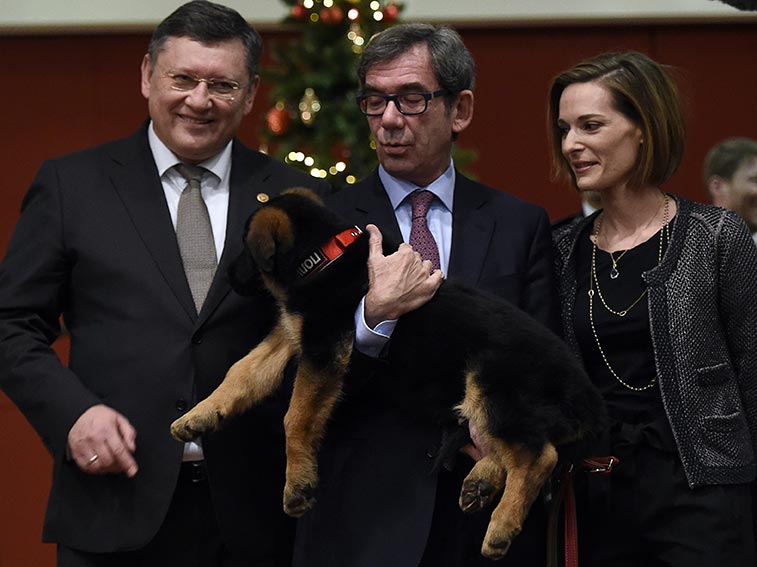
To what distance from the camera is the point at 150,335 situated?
265 cm

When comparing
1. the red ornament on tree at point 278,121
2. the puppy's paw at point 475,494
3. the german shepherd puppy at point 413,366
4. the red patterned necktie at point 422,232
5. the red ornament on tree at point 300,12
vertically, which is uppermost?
the red ornament on tree at point 300,12

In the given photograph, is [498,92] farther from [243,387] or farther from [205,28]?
[243,387]

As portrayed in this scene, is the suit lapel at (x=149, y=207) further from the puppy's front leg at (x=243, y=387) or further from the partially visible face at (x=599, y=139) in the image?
the partially visible face at (x=599, y=139)

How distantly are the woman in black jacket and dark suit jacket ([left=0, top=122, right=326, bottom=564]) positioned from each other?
0.88 meters

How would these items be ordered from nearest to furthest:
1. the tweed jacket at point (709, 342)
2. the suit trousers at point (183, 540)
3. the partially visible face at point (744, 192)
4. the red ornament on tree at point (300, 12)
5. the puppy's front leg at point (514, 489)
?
the puppy's front leg at point (514, 489) < the suit trousers at point (183, 540) < the tweed jacket at point (709, 342) < the partially visible face at point (744, 192) < the red ornament on tree at point (300, 12)

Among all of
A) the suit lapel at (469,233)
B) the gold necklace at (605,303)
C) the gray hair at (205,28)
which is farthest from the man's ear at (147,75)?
the gold necklace at (605,303)

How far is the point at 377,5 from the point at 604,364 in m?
3.26

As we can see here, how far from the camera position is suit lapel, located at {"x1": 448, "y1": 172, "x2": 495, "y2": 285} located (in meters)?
2.78

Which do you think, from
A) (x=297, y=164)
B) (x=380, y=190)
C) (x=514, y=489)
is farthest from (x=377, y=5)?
(x=514, y=489)

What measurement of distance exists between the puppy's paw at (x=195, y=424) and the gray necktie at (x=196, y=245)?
1.14ft

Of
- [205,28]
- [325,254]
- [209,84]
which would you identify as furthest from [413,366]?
[205,28]

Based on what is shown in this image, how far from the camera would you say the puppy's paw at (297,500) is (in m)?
2.36

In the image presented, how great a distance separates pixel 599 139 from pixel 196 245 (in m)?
1.09

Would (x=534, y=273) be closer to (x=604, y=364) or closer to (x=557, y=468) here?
(x=604, y=364)
